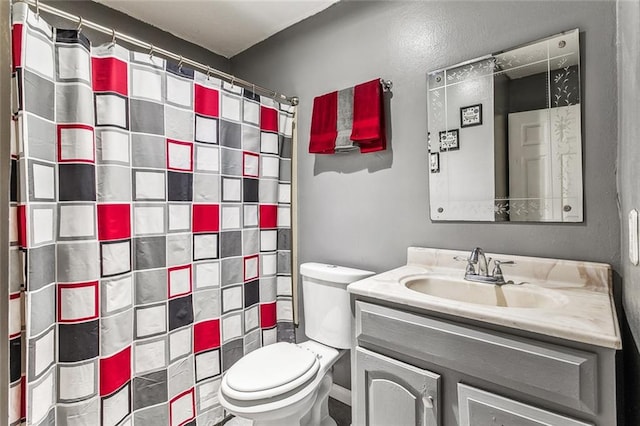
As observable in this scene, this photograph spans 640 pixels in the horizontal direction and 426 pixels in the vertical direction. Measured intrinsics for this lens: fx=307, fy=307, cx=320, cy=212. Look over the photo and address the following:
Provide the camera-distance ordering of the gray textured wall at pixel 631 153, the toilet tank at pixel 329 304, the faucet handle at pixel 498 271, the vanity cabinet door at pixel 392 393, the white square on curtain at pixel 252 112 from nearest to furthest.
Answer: the gray textured wall at pixel 631 153, the vanity cabinet door at pixel 392 393, the faucet handle at pixel 498 271, the toilet tank at pixel 329 304, the white square on curtain at pixel 252 112

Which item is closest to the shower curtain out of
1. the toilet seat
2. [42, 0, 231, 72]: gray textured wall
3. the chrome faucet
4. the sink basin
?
the toilet seat

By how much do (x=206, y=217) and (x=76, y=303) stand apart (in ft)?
2.16

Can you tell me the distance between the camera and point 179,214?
1528 mm

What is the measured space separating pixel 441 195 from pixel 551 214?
0.43 m

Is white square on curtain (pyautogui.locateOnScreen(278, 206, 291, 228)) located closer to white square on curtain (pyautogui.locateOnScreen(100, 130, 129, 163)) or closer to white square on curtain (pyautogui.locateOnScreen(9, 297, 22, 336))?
white square on curtain (pyautogui.locateOnScreen(100, 130, 129, 163))

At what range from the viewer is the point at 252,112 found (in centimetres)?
186

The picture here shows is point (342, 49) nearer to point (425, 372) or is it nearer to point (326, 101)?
point (326, 101)

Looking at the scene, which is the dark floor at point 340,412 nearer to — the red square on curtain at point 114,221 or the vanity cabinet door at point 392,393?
the vanity cabinet door at point 392,393

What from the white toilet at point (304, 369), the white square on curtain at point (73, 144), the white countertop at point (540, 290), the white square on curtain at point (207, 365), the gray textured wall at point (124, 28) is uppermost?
the gray textured wall at point (124, 28)

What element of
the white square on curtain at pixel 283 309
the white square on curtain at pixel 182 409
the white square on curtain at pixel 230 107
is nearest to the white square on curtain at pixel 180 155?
the white square on curtain at pixel 230 107

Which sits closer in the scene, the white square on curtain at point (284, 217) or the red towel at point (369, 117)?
the red towel at point (369, 117)

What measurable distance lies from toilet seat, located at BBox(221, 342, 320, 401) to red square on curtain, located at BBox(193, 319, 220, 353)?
1.06 ft

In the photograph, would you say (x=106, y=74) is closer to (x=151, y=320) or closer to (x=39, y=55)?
(x=39, y=55)

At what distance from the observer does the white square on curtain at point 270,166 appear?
194 centimetres
